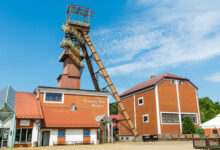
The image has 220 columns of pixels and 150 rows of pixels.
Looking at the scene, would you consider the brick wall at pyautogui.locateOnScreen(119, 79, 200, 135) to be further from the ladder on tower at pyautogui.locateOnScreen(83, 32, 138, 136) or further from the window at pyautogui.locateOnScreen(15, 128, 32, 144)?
the window at pyautogui.locateOnScreen(15, 128, 32, 144)

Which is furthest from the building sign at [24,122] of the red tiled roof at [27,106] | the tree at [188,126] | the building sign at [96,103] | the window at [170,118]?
the tree at [188,126]

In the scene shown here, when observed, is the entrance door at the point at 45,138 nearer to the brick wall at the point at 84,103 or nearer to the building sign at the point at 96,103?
the brick wall at the point at 84,103

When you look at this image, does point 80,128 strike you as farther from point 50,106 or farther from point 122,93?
point 122,93

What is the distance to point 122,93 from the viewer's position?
4153 cm

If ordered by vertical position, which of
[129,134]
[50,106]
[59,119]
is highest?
[50,106]

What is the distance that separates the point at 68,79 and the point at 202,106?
49.6 metres

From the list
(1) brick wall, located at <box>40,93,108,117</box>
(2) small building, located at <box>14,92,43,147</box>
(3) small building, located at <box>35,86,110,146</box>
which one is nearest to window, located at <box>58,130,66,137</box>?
(3) small building, located at <box>35,86,110,146</box>

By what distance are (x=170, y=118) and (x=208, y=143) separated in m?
15.6

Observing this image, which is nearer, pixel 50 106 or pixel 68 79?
pixel 50 106

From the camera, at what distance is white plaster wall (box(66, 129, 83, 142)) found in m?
25.0

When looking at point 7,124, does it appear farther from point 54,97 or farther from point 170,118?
point 170,118

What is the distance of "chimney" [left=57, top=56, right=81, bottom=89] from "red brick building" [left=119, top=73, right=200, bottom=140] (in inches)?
407

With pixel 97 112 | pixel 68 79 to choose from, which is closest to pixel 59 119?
pixel 97 112

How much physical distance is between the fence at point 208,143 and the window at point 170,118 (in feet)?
44.4
